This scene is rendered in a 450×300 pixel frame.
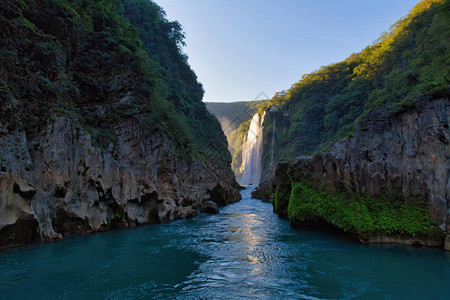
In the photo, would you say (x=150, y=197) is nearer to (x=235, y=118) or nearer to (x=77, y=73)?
(x=77, y=73)

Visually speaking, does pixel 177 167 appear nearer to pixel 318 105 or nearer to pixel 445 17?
pixel 445 17

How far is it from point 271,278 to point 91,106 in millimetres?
13635

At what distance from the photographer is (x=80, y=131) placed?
1197 cm

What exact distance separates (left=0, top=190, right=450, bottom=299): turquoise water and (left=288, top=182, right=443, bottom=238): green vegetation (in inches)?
23.5

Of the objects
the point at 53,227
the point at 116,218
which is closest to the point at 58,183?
the point at 53,227

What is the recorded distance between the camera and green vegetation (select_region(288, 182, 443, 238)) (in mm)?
8727

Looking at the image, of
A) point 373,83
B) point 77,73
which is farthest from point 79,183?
point 373,83

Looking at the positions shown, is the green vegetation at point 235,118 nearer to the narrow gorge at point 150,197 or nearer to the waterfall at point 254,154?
the waterfall at point 254,154

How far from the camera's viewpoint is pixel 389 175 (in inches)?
381

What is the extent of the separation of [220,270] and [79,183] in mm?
7766

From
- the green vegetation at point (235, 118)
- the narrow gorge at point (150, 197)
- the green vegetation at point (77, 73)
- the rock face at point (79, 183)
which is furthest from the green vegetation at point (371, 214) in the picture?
the green vegetation at point (235, 118)

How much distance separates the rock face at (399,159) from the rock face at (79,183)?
9.82 metres

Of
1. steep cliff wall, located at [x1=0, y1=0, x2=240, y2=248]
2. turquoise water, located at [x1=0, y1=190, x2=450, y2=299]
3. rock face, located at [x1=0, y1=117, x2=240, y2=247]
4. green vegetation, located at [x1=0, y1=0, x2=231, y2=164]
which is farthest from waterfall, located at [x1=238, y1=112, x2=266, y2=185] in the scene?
turquoise water, located at [x1=0, y1=190, x2=450, y2=299]

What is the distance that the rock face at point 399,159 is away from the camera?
856cm
